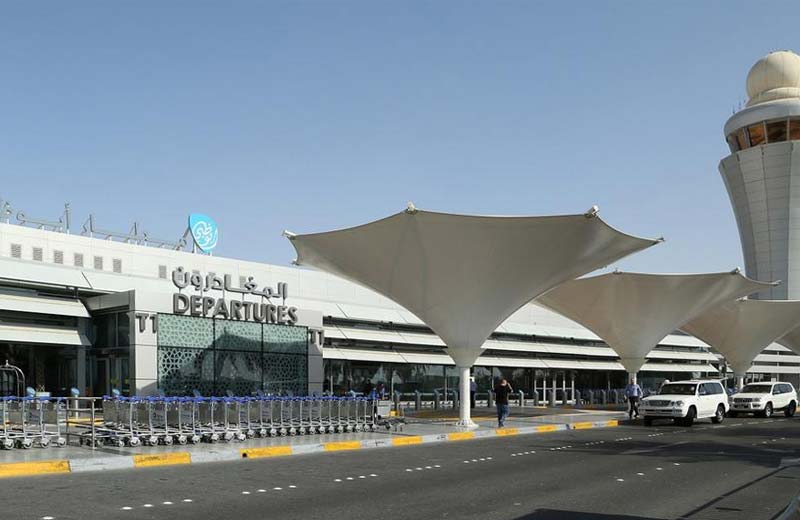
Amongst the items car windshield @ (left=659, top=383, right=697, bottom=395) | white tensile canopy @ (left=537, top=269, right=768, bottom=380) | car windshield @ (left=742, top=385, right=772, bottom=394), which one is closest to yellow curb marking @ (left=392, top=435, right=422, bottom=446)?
car windshield @ (left=659, top=383, right=697, bottom=395)

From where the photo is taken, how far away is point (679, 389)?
30.5 m

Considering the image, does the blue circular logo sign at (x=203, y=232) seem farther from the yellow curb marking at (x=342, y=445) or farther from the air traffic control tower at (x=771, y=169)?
the air traffic control tower at (x=771, y=169)

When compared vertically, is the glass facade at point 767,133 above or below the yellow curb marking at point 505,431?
above

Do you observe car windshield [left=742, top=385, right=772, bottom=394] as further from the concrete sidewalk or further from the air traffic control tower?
the air traffic control tower

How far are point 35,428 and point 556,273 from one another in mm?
16424

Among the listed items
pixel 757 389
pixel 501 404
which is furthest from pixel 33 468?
pixel 757 389

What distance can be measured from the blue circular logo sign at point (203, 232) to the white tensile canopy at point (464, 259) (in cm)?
1610

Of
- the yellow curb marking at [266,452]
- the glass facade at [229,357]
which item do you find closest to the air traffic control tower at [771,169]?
the glass facade at [229,357]

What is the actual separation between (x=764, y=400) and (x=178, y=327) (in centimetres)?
2497

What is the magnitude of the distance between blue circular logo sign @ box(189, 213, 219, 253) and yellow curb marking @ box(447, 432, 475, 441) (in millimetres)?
24055

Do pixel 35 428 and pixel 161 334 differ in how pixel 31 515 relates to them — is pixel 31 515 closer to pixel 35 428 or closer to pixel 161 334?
pixel 35 428

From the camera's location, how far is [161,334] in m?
31.5

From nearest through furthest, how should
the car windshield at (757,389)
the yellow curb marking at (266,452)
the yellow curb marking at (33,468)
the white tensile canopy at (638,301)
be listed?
the yellow curb marking at (33,468) < the yellow curb marking at (266,452) < the car windshield at (757,389) < the white tensile canopy at (638,301)

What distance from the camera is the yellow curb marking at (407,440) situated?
20.8 m
